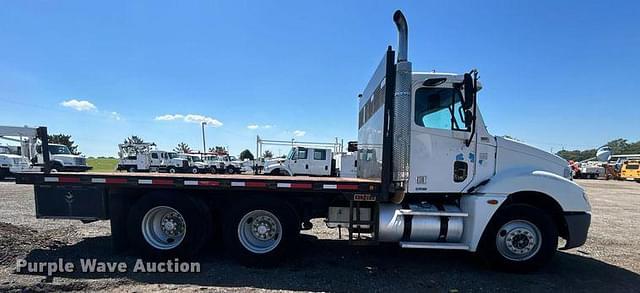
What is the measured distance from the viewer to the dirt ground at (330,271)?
4328mm

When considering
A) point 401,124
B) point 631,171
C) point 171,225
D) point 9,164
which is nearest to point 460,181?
point 401,124

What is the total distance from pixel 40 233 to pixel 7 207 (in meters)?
4.85

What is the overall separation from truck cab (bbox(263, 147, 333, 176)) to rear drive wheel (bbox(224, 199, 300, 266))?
15683 millimetres

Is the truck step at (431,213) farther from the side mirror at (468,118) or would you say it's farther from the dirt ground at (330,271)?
the side mirror at (468,118)

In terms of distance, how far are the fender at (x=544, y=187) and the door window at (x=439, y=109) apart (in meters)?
0.92

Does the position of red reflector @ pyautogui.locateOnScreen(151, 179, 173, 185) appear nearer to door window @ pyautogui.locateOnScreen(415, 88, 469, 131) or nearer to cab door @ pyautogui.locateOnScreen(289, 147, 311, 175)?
door window @ pyautogui.locateOnScreen(415, 88, 469, 131)

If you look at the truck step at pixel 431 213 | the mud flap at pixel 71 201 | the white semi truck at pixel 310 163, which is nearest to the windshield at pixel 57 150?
the white semi truck at pixel 310 163

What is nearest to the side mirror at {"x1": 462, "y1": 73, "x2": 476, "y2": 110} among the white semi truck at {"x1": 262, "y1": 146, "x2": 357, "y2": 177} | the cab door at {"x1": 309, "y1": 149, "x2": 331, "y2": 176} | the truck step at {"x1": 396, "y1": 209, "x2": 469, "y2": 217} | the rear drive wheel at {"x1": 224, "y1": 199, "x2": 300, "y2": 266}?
the truck step at {"x1": 396, "y1": 209, "x2": 469, "y2": 217}

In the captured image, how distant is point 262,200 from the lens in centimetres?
498

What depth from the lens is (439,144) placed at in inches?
200

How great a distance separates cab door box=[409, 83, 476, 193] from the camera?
505 cm

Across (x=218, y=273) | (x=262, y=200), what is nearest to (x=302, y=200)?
(x=262, y=200)

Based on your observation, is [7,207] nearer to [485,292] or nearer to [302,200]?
[302,200]

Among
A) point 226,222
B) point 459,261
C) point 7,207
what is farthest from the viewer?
point 7,207
